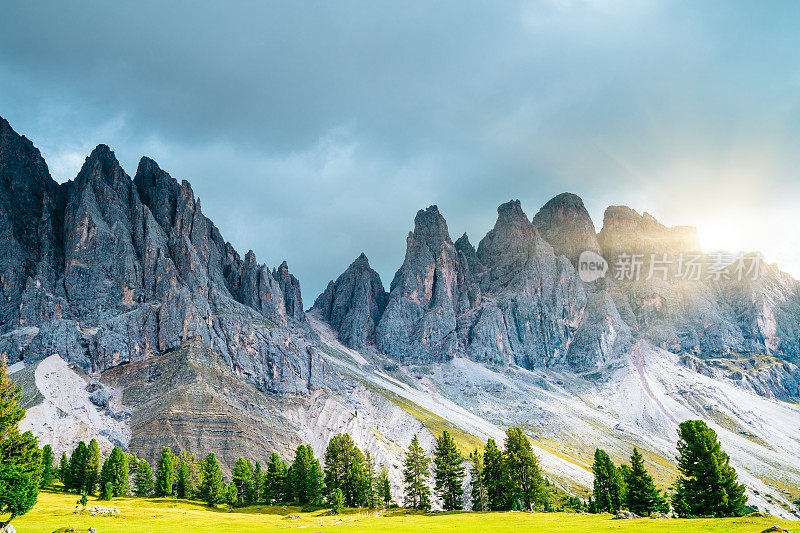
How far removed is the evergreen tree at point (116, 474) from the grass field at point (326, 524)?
14.2 metres

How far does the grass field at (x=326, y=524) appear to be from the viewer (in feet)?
147

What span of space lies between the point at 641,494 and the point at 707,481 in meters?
11.0

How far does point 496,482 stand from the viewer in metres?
82.3

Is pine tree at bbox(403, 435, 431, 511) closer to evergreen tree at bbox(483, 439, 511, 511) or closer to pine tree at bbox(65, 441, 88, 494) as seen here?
evergreen tree at bbox(483, 439, 511, 511)

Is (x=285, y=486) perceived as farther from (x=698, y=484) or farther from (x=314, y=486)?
(x=698, y=484)

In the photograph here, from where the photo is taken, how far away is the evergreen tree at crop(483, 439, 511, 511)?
3214 inches

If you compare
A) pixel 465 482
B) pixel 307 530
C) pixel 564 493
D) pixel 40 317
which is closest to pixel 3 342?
pixel 40 317

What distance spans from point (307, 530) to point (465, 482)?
11828 cm

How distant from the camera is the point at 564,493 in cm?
17888

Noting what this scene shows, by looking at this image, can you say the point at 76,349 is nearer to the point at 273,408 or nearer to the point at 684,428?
the point at 273,408

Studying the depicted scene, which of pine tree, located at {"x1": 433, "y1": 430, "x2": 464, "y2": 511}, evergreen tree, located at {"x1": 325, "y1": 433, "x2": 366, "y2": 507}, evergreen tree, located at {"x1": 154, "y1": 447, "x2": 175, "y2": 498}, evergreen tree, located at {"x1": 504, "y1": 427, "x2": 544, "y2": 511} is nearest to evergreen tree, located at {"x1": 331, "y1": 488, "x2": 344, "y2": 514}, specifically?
evergreen tree, located at {"x1": 325, "y1": 433, "x2": 366, "y2": 507}

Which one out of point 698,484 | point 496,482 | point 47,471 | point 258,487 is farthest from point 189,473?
point 698,484

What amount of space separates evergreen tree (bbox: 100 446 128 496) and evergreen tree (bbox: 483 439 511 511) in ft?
242

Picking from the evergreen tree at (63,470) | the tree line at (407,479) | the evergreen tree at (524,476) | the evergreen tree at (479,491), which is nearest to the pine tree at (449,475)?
the tree line at (407,479)
